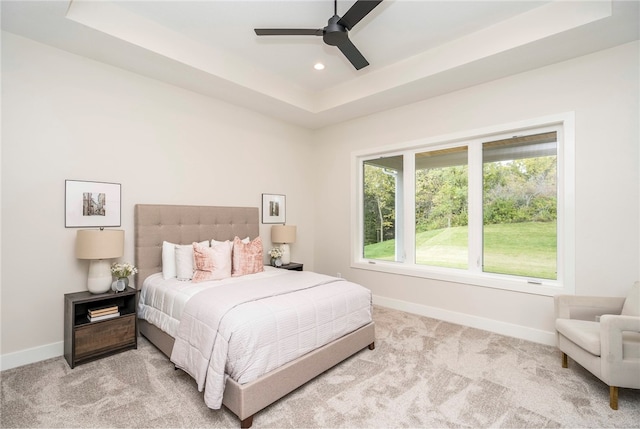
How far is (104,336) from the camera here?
2715 millimetres

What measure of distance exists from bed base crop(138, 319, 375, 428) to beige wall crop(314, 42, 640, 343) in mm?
1505

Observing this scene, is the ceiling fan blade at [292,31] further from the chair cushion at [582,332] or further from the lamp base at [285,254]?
the chair cushion at [582,332]

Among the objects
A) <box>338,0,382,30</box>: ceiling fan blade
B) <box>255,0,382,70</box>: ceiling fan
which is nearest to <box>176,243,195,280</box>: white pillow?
<box>255,0,382,70</box>: ceiling fan

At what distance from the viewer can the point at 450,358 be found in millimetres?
2768

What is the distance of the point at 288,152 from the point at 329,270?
2.09m

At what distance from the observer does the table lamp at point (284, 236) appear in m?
4.43

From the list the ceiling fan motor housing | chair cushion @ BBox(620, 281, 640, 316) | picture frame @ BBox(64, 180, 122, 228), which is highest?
the ceiling fan motor housing

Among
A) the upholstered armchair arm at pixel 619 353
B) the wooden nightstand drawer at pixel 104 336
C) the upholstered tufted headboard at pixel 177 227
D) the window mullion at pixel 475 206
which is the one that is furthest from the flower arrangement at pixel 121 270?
the upholstered armchair arm at pixel 619 353

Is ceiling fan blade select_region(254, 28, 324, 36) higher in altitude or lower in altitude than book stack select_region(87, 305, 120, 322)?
higher

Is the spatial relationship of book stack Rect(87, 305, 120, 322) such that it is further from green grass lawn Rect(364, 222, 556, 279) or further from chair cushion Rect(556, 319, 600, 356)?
chair cushion Rect(556, 319, 600, 356)

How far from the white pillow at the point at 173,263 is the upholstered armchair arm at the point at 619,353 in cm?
347

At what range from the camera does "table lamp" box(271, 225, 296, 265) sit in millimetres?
4430

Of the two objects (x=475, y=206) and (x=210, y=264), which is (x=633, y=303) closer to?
(x=475, y=206)

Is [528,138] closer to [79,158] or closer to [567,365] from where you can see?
[567,365]
